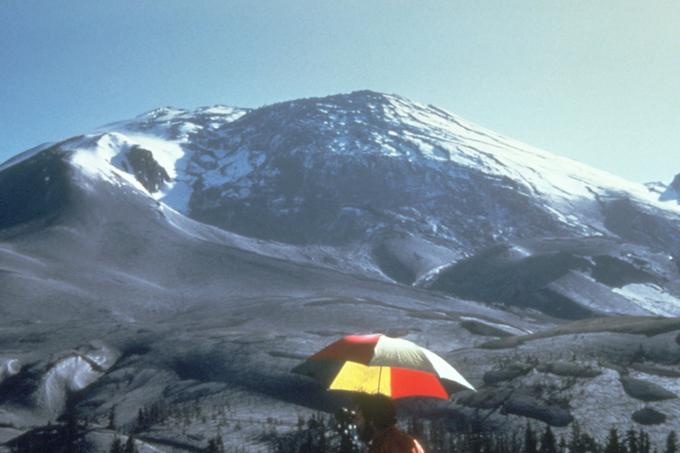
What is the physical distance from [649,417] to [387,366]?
2487 cm

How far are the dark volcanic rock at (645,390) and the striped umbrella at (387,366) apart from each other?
25.4 meters

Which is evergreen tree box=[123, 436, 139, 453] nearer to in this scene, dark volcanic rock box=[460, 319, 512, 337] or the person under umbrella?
the person under umbrella

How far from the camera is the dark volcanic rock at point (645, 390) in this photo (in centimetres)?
3400

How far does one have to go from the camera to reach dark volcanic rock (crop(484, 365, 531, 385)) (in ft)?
126

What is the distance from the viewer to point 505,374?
38.8 m

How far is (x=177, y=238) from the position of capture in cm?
11319

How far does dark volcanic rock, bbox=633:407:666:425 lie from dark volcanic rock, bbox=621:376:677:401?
1547mm

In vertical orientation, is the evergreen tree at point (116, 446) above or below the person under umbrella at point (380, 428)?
below

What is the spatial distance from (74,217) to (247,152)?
79397 mm

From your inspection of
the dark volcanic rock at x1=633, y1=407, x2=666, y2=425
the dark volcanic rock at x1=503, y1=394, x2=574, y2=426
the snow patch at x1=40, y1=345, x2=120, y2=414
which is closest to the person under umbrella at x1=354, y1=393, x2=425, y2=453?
the dark volcanic rock at x1=503, y1=394, x2=574, y2=426

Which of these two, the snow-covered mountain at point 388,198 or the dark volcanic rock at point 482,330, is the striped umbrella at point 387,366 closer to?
the dark volcanic rock at point 482,330

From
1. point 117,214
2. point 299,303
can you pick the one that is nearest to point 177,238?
point 117,214

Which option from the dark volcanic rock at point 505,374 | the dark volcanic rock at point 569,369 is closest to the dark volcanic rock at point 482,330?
the dark volcanic rock at point 505,374

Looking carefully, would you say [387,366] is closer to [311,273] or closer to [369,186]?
[311,273]
